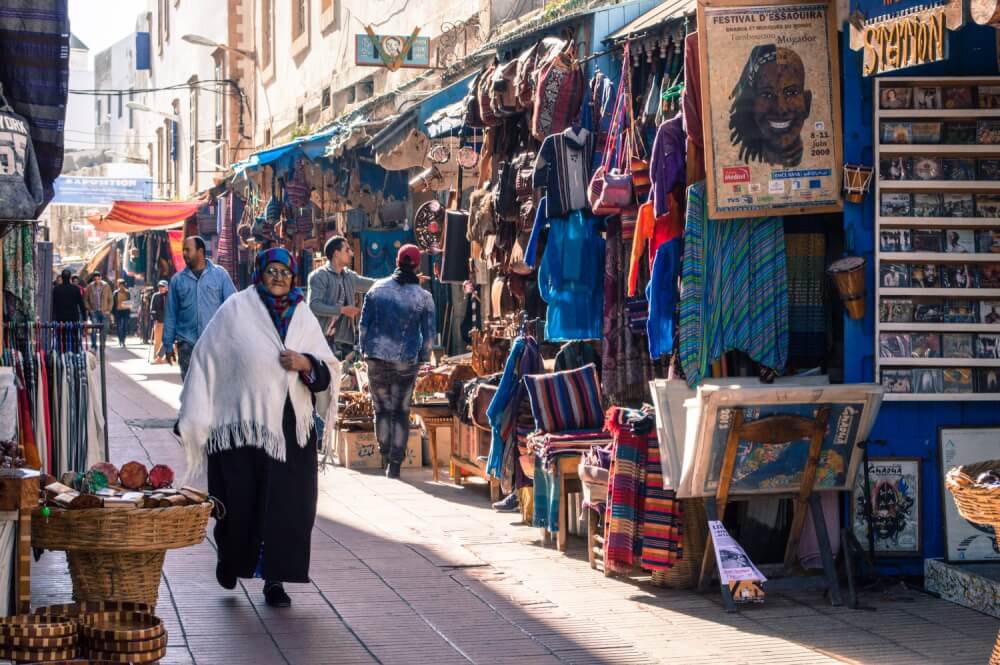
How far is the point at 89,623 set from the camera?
5355 millimetres

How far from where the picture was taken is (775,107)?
24.7 ft

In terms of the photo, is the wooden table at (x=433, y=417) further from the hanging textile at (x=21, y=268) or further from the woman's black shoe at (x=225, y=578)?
the hanging textile at (x=21, y=268)

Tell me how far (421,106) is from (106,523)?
7.77 meters

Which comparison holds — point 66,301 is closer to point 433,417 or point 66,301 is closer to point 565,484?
point 433,417

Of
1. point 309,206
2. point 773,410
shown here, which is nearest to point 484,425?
point 773,410

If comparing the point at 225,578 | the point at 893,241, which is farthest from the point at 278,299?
the point at 893,241

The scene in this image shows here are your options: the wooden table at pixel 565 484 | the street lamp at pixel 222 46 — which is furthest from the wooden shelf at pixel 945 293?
the street lamp at pixel 222 46

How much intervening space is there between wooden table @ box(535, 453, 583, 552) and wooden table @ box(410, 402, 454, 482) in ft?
9.83

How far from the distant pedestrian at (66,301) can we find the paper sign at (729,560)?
16.5 metres

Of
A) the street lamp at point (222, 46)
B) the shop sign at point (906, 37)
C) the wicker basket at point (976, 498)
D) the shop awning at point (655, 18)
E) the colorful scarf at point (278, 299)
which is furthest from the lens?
the street lamp at point (222, 46)

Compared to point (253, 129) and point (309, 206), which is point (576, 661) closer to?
point (309, 206)

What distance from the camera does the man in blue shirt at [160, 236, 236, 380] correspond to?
→ 482 inches

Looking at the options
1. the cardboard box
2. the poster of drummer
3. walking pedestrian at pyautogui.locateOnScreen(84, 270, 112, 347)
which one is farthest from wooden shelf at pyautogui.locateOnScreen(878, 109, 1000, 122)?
walking pedestrian at pyautogui.locateOnScreen(84, 270, 112, 347)

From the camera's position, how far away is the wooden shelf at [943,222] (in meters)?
7.41
